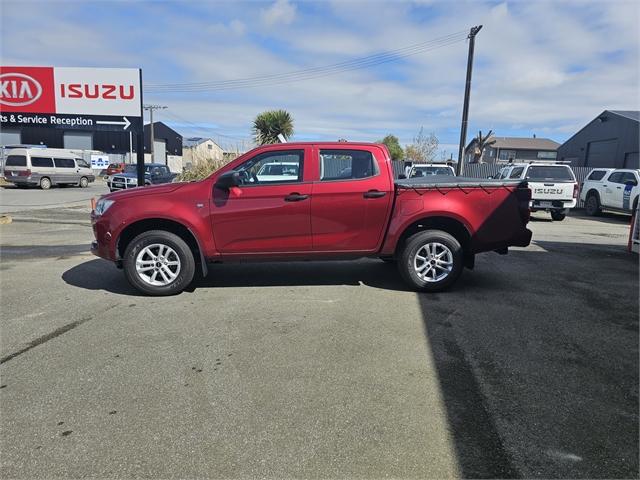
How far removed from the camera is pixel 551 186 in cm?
1427

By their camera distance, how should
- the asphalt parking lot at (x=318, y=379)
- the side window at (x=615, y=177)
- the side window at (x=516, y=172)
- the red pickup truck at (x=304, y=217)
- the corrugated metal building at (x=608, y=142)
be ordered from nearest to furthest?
the asphalt parking lot at (x=318, y=379), the red pickup truck at (x=304, y=217), the side window at (x=516, y=172), the side window at (x=615, y=177), the corrugated metal building at (x=608, y=142)

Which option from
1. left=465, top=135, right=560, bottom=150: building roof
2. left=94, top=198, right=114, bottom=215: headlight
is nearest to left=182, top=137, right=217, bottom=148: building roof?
left=465, top=135, right=560, bottom=150: building roof

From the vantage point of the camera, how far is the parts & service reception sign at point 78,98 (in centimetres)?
1169

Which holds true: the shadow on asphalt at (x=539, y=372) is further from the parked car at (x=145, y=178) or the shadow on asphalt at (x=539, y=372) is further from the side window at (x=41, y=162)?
the side window at (x=41, y=162)

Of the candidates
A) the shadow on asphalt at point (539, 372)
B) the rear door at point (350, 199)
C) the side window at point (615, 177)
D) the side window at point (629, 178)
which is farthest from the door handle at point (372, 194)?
the side window at point (615, 177)

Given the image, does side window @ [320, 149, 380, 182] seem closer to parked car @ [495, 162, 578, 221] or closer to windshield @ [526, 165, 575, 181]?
parked car @ [495, 162, 578, 221]

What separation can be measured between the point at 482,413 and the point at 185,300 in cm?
366

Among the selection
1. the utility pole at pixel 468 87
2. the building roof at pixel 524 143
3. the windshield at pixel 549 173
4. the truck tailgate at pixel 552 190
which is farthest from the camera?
the building roof at pixel 524 143

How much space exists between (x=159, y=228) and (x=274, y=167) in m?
1.63

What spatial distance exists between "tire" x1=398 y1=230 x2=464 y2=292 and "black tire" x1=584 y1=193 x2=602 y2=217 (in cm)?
1479

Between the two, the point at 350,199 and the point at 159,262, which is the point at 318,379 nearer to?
the point at 350,199

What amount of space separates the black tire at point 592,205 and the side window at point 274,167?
16.1 metres

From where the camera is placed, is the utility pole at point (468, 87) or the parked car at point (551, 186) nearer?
the parked car at point (551, 186)

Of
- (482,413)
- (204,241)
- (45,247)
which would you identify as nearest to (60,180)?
(45,247)
